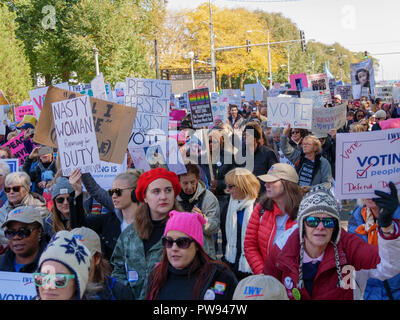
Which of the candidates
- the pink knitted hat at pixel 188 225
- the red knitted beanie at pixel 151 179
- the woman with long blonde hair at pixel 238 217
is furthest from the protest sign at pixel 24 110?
the pink knitted hat at pixel 188 225

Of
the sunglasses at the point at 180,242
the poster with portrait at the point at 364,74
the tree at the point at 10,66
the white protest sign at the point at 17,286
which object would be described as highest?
the tree at the point at 10,66

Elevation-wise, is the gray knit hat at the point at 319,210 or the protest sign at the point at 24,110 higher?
the protest sign at the point at 24,110

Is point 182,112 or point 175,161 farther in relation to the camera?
point 182,112

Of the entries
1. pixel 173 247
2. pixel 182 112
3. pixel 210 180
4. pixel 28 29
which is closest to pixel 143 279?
pixel 173 247

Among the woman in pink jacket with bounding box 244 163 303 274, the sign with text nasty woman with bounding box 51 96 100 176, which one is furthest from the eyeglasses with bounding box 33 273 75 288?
the sign with text nasty woman with bounding box 51 96 100 176

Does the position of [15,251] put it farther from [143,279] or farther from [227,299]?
[227,299]

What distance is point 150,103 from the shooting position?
709 cm

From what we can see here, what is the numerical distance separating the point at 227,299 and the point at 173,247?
0.42 meters

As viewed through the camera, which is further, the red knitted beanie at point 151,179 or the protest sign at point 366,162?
the red knitted beanie at point 151,179

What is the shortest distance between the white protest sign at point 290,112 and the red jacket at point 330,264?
196 inches

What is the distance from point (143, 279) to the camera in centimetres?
346

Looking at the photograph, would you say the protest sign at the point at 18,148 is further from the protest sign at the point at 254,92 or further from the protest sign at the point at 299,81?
the protest sign at the point at 254,92

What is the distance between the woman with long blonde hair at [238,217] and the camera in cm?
442
